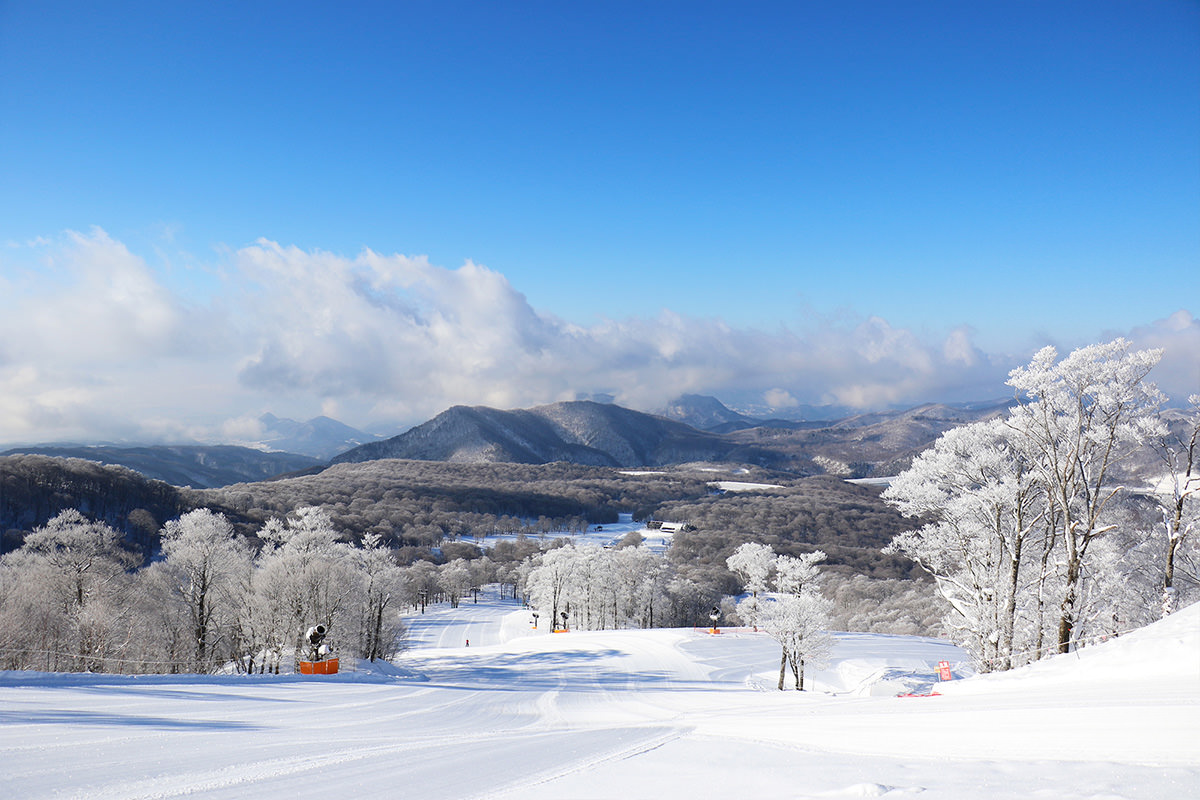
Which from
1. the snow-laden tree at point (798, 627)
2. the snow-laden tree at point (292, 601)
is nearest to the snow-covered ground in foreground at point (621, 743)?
the snow-laden tree at point (798, 627)

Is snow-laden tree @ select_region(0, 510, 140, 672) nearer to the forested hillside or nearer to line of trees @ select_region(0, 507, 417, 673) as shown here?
line of trees @ select_region(0, 507, 417, 673)

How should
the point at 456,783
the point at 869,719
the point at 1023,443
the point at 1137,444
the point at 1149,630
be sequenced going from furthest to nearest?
the point at 1023,443 < the point at 1137,444 < the point at 1149,630 < the point at 869,719 < the point at 456,783

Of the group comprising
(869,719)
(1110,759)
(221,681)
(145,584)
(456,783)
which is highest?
(1110,759)

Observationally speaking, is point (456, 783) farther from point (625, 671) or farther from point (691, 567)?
point (691, 567)

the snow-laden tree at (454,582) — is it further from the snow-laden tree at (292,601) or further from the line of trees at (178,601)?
the snow-laden tree at (292,601)

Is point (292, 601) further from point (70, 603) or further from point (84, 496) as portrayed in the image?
point (84, 496)

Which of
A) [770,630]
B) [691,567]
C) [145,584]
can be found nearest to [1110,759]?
[770,630]
